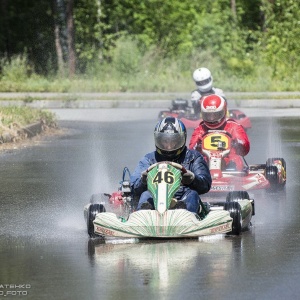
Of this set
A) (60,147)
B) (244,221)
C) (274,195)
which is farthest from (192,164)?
(60,147)

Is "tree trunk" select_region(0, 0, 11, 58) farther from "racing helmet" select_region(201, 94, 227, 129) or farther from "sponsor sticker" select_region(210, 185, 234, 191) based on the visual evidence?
"sponsor sticker" select_region(210, 185, 234, 191)

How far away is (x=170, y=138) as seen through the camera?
10258mm

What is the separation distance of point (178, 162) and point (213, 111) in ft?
10.9

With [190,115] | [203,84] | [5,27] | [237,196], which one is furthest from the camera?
[5,27]

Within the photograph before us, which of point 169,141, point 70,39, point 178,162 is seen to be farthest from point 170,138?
point 70,39

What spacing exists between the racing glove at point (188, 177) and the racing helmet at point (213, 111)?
3.72 m

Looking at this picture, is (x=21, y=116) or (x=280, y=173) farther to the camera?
(x=21, y=116)

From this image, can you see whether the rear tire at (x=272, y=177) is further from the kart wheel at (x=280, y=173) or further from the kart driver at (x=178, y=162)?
the kart driver at (x=178, y=162)

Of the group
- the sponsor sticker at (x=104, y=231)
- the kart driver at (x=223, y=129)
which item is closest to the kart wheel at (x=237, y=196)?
the sponsor sticker at (x=104, y=231)

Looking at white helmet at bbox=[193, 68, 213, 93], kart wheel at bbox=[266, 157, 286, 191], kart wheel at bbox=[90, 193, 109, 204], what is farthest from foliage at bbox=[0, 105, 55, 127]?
kart wheel at bbox=[90, 193, 109, 204]

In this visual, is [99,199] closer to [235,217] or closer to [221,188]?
[235,217]

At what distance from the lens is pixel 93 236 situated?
9789 millimetres

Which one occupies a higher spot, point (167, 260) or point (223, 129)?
point (223, 129)

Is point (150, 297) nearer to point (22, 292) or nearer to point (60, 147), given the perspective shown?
point (22, 292)
